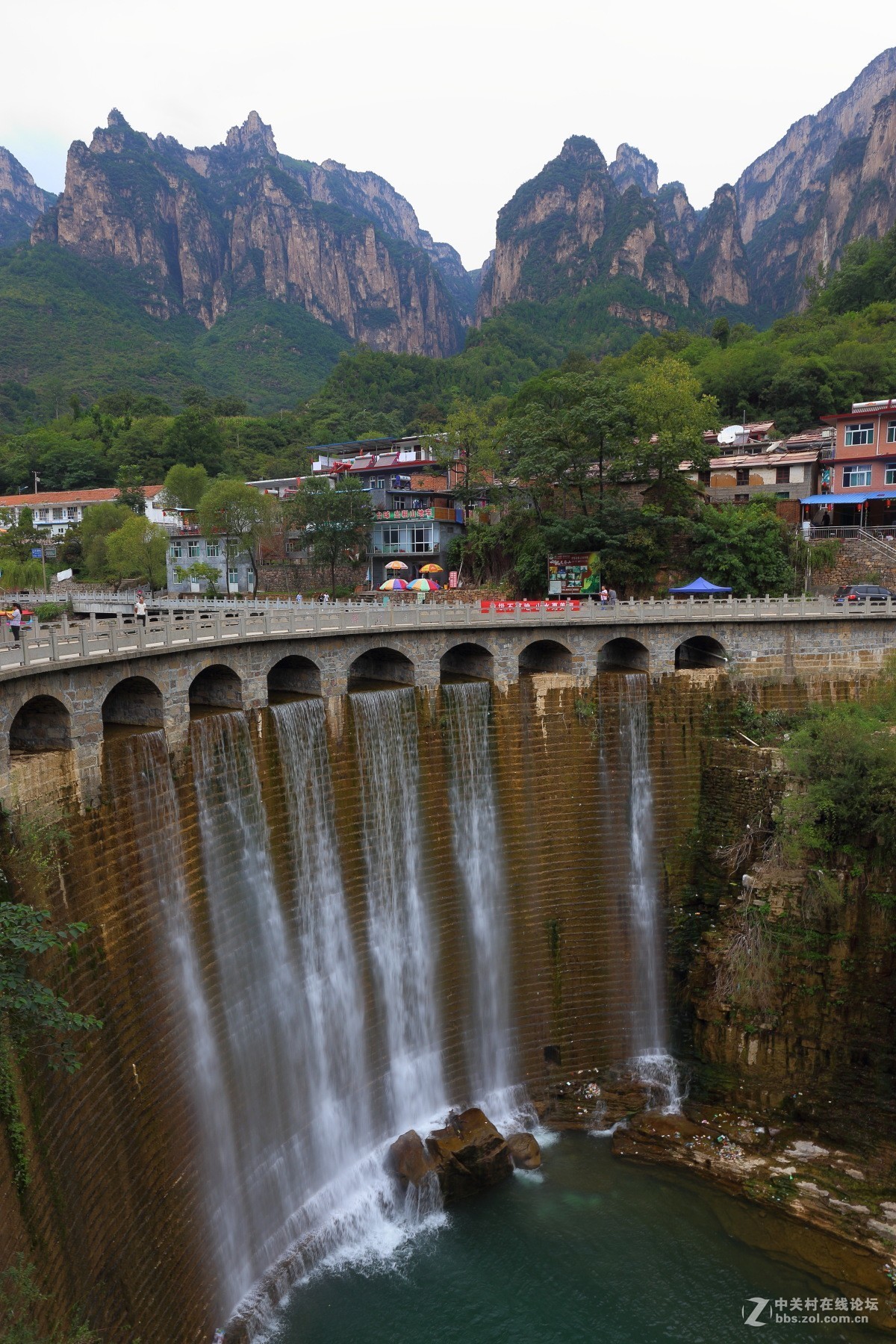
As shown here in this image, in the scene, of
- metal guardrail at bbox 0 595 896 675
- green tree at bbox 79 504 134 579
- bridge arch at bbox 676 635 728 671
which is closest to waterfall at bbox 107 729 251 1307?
metal guardrail at bbox 0 595 896 675

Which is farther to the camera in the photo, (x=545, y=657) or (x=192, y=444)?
(x=192, y=444)

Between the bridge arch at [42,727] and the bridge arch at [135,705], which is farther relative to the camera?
the bridge arch at [135,705]

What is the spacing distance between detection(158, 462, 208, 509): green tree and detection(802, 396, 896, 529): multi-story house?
5348 centimetres

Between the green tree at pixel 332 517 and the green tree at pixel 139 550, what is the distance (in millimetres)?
12581

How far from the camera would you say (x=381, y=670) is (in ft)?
113

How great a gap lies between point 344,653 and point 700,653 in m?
18.0

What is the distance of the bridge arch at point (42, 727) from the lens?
784 inches

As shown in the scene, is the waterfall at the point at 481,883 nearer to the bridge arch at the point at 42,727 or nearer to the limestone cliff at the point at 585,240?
the bridge arch at the point at 42,727

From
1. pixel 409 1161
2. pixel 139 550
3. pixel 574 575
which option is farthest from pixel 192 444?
pixel 409 1161

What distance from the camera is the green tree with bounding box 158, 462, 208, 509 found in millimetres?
81062

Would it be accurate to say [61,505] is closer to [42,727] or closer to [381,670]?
[381,670]

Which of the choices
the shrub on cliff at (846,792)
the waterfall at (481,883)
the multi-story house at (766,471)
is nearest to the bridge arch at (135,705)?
the waterfall at (481,883)

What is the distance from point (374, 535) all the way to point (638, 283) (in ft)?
442

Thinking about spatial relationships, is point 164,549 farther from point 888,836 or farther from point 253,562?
point 888,836
